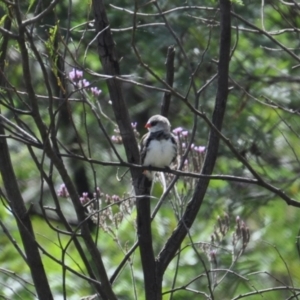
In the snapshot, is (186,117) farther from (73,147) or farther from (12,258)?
(12,258)

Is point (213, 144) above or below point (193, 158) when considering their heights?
below

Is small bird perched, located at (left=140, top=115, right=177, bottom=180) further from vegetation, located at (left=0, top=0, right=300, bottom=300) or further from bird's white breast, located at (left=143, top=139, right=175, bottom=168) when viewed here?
vegetation, located at (left=0, top=0, right=300, bottom=300)

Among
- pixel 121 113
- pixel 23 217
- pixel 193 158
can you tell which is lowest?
pixel 23 217

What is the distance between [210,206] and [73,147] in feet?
5.31

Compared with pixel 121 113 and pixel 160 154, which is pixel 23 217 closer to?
pixel 121 113

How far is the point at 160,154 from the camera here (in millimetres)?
4516

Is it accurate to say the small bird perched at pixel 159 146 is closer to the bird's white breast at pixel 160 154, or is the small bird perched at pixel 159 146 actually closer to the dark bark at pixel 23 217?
the bird's white breast at pixel 160 154

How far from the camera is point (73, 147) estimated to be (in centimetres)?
855

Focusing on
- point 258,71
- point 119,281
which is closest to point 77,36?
point 258,71

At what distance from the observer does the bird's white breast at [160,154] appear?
4504 millimetres

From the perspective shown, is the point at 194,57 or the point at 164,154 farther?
the point at 194,57

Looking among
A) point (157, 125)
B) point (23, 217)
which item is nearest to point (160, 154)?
point (157, 125)

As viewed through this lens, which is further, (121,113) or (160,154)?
(160,154)

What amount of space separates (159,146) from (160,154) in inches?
2.2
